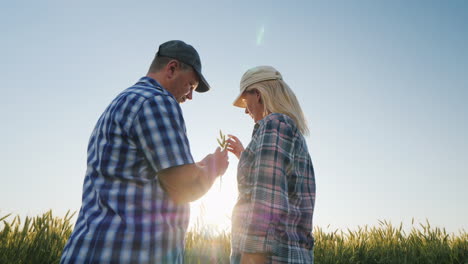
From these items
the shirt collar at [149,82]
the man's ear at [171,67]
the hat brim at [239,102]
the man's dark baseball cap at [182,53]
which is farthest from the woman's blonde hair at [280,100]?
the shirt collar at [149,82]

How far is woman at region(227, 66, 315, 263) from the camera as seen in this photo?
8.13 feet

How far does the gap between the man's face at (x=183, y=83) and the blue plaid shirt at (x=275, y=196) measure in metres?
0.60

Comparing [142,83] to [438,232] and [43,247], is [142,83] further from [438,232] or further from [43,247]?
[438,232]

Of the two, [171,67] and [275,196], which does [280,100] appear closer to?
[275,196]

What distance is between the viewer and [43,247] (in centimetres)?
447

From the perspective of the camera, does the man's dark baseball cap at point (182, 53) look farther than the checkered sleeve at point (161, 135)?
Yes

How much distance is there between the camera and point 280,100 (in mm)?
3047

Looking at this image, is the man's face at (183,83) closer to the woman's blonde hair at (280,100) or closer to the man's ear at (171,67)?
the man's ear at (171,67)

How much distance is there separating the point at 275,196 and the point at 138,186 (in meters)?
0.99

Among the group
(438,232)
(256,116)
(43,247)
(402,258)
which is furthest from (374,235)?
(43,247)

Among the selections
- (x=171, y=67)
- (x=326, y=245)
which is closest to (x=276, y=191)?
(x=171, y=67)

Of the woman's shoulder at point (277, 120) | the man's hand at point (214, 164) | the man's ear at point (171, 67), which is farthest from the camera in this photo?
the woman's shoulder at point (277, 120)

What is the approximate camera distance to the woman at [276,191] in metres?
2.48

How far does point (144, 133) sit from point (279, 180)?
1050mm
